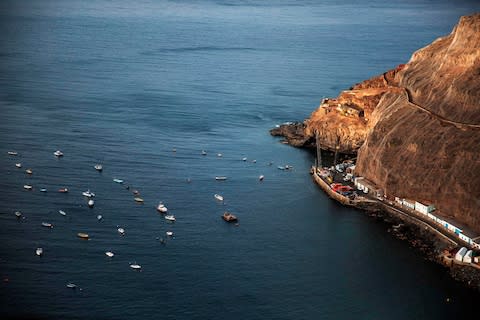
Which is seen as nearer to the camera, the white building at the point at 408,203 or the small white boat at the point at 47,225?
the small white boat at the point at 47,225

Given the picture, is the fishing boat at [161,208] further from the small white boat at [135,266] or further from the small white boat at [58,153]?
the small white boat at [58,153]

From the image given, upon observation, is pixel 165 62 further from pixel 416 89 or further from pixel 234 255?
pixel 234 255

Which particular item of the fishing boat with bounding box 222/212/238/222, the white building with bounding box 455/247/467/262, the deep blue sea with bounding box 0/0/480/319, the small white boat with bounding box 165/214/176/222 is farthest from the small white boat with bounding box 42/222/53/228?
the white building with bounding box 455/247/467/262

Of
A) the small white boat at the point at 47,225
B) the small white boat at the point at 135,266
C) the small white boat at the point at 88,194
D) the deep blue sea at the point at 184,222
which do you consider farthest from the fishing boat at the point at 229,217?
the small white boat at the point at 47,225

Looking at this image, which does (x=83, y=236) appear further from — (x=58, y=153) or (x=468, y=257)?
(x=468, y=257)

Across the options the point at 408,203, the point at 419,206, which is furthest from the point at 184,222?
the point at 419,206

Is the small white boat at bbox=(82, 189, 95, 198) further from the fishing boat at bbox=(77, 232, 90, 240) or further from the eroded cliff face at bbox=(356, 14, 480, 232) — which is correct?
the eroded cliff face at bbox=(356, 14, 480, 232)

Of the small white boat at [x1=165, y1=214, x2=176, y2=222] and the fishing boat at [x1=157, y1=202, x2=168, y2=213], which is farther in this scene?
the fishing boat at [x1=157, y1=202, x2=168, y2=213]
